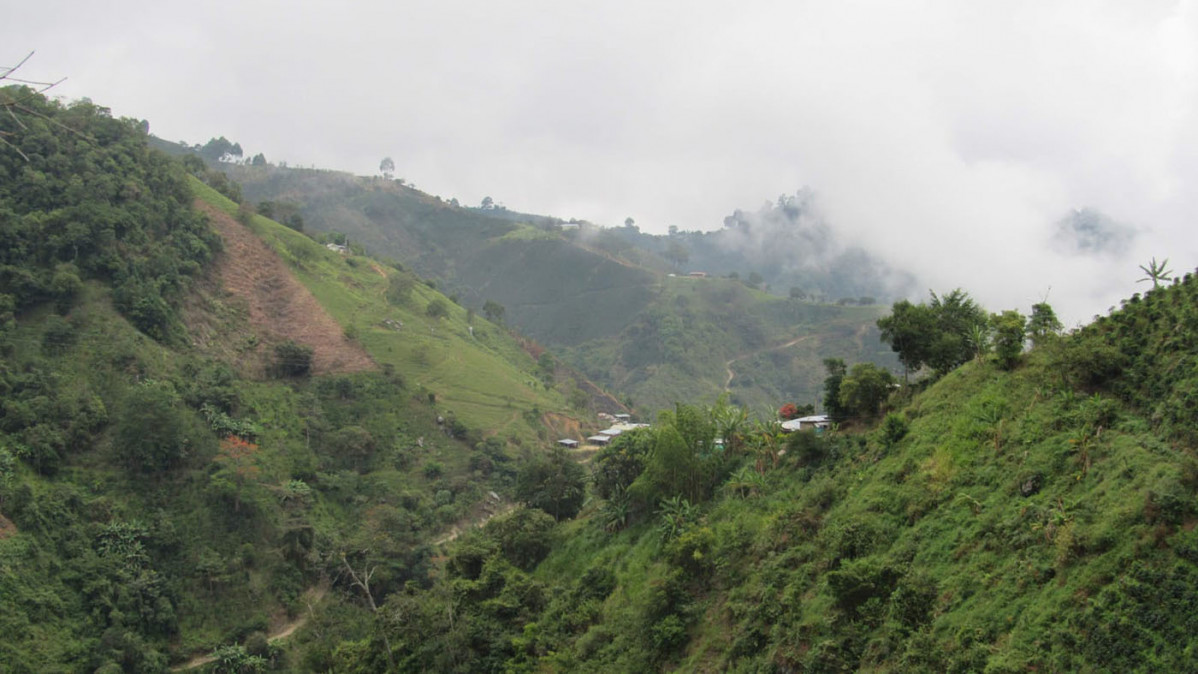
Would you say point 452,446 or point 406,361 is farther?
point 406,361

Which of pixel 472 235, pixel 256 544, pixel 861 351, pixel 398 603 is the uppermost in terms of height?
pixel 472 235

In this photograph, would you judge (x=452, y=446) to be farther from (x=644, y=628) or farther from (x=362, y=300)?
(x=644, y=628)

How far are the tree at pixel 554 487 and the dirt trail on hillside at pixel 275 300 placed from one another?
25379 mm

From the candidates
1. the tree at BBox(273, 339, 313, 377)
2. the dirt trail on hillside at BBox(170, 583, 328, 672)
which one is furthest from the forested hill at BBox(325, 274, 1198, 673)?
the tree at BBox(273, 339, 313, 377)

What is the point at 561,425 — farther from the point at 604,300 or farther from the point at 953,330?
the point at 604,300

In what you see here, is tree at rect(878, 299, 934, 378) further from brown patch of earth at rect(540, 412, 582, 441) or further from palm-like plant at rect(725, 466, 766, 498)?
brown patch of earth at rect(540, 412, 582, 441)

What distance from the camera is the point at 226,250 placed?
61.2 meters

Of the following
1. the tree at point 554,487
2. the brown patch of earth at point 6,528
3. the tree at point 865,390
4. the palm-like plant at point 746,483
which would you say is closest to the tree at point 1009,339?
the tree at point 865,390

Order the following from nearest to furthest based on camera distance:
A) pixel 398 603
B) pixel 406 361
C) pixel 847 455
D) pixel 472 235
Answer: pixel 847 455
pixel 398 603
pixel 406 361
pixel 472 235

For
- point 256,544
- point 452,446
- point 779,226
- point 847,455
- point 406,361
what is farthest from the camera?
point 779,226

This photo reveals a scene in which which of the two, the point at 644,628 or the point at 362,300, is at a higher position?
the point at 362,300

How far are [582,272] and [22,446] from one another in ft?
341

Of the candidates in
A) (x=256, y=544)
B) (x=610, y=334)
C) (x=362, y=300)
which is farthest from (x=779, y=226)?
(x=256, y=544)

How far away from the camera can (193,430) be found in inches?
1624
